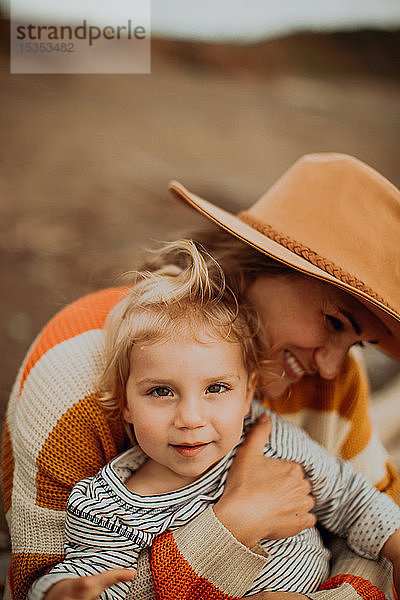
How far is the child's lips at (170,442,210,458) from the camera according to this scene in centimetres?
106

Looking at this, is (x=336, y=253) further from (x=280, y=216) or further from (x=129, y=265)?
(x=129, y=265)

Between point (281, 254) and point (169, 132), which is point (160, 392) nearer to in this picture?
point (281, 254)

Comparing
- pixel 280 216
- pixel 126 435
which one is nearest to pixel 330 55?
pixel 280 216

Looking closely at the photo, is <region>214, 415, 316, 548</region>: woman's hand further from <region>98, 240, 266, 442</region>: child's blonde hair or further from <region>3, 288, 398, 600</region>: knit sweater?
<region>98, 240, 266, 442</region>: child's blonde hair

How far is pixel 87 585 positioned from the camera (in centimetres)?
91

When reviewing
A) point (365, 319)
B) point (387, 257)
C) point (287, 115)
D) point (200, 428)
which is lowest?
point (200, 428)

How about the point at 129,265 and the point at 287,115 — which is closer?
the point at 129,265

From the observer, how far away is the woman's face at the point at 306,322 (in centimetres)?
127

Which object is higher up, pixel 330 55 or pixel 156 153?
pixel 330 55

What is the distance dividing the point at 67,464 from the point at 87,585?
256mm

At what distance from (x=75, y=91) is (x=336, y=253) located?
11.7 feet

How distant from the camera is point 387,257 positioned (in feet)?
3.96

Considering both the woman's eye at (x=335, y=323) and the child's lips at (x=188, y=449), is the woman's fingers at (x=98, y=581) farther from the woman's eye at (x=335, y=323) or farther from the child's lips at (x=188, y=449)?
the woman's eye at (x=335, y=323)

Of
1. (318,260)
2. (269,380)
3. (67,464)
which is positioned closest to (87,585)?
(67,464)
